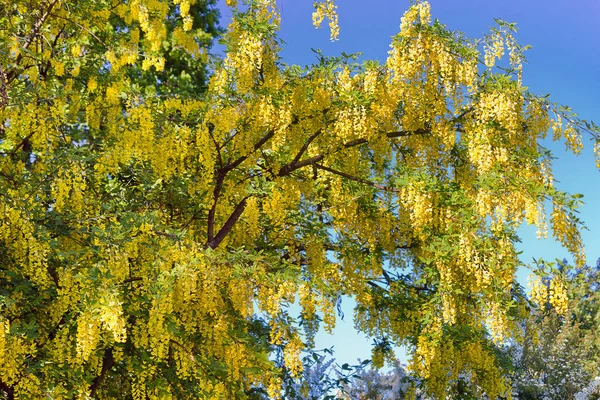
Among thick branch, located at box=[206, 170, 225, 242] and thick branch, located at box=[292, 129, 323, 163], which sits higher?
thick branch, located at box=[292, 129, 323, 163]

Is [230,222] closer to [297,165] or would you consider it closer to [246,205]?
[246,205]

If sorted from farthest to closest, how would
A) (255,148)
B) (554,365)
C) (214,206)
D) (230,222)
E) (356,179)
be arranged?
(554,365) < (230,222) < (214,206) < (356,179) < (255,148)

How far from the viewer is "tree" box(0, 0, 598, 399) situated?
18.5 feet

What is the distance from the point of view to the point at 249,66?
6.76 metres

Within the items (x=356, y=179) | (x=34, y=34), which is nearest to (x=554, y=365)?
(x=356, y=179)

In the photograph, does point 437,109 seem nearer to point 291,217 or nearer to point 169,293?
point 291,217

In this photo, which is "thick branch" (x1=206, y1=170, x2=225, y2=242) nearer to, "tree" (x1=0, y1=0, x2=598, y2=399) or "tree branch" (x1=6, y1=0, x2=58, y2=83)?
"tree" (x1=0, y1=0, x2=598, y2=399)

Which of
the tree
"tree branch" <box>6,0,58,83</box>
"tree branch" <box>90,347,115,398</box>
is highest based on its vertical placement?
"tree branch" <box>6,0,58,83</box>

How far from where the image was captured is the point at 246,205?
752cm

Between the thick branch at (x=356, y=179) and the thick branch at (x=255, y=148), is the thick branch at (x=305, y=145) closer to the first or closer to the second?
the thick branch at (x=356, y=179)

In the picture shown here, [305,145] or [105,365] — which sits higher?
[305,145]

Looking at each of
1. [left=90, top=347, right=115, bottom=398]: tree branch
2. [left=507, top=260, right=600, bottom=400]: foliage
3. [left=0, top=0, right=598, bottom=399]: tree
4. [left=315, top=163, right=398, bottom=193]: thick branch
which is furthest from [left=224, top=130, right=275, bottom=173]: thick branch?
[left=507, top=260, right=600, bottom=400]: foliage

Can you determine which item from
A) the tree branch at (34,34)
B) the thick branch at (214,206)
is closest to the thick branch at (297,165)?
the thick branch at (214,206)

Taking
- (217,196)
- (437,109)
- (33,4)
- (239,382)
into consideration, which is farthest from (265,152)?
(33,4)
